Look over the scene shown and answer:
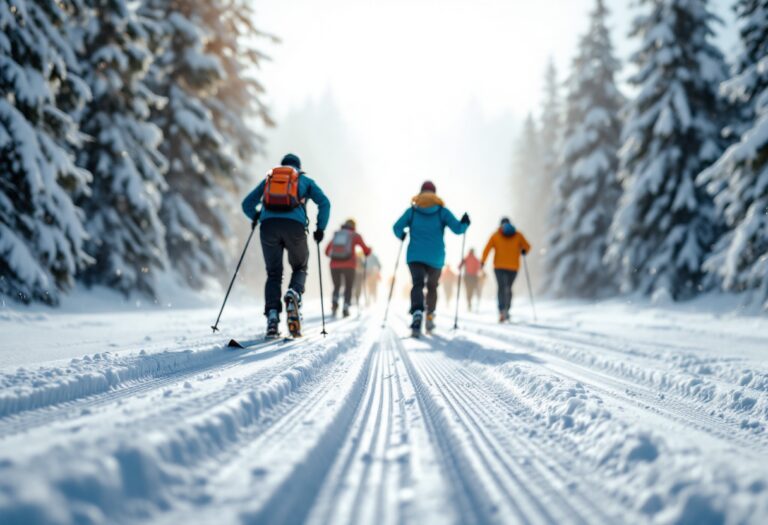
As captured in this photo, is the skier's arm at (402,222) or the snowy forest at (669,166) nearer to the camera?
the skier's arm at (402,222)

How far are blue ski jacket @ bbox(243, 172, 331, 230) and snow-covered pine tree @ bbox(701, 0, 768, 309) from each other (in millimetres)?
8438

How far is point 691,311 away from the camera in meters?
10.9

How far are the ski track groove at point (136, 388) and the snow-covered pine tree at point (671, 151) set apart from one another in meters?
12.2

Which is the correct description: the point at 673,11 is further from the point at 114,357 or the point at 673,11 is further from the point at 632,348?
the point at 114,357

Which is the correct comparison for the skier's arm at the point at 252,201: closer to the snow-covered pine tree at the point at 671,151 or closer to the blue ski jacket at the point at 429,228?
the blue ski jacket at the point at 429,228

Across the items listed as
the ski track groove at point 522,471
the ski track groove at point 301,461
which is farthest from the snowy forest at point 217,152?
the ski track groove at point 522,471

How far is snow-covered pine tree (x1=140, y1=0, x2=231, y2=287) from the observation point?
526 inches

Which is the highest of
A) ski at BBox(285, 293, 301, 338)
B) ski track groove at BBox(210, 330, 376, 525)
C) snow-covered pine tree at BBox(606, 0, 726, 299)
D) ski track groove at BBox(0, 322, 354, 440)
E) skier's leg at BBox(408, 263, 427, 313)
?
snow-covered pine tree at BBox(606, 0, 726, 299)

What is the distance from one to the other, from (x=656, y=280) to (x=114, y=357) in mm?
14273

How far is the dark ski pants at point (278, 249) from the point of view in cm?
510

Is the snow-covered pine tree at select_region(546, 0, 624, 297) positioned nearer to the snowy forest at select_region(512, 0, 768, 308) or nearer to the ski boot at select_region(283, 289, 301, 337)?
the snowy forest at select_region(512, 0, 768, 308)

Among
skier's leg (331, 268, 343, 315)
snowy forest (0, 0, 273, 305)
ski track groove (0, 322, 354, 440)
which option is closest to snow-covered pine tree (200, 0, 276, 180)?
snowy forest (0, 0, 273, 305)

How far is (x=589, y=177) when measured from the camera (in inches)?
728

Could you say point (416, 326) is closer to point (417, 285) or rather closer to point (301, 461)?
point (417, 285)
